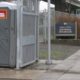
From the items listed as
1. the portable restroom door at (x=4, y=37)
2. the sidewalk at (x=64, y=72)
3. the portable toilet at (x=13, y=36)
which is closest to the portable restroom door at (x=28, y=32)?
the portable toilet at (x=13, y=36)

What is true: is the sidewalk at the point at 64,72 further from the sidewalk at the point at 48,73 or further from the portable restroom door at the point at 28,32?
the portable restroom door at the point at 28,32

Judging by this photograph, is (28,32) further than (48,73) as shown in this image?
Yes

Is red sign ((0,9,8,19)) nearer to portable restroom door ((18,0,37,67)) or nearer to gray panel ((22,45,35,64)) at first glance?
portable restroom door ((18,0,37,67))

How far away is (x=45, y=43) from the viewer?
84.8 feet

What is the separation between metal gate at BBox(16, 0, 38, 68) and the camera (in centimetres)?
1248

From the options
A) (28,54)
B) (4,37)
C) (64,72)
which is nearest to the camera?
(64,72)

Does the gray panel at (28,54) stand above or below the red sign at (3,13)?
below

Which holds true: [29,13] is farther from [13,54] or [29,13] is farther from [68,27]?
[68,27]

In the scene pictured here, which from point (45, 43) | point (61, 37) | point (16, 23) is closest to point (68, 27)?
point (61, 37)

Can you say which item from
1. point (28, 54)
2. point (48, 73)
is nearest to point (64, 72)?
point (48, 73)

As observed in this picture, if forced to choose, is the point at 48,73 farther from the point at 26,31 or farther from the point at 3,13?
the point at 3,13

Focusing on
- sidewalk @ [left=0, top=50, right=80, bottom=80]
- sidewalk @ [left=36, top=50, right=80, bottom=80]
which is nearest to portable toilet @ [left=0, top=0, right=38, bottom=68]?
sidewalk @ [left=0, top=50, right=80, bottom=80]

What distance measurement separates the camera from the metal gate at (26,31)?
40.9ft

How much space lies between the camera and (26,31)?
42.8ft
